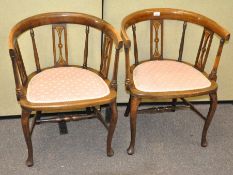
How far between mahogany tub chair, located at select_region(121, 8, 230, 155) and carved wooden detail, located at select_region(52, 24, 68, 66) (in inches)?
14.8

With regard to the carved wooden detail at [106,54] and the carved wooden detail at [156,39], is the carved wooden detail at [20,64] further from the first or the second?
the carved wooden detail at [156,39]

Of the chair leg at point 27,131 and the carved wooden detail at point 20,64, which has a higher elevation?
the carved wooden detail at point 20,64

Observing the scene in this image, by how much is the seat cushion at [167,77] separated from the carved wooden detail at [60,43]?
17.9 inches

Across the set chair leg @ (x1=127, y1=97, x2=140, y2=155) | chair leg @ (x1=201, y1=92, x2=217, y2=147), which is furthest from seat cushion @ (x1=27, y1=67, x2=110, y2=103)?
chair leg @ (x1=201, y1=92, x2=217, y2=147)

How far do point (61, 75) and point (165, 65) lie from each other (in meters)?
0.66

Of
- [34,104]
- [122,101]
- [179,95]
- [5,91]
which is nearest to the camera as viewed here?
[34,104]

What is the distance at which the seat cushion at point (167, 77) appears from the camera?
1.75 meters

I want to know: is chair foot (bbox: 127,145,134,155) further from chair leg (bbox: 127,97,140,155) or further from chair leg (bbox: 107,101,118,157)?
chair leg (bbox: 107,101,118,157)

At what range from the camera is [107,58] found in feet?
5.86

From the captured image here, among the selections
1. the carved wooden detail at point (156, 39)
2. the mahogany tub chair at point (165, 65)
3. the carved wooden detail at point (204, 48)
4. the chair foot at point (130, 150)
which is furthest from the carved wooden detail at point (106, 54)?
the carved wooden detail at point (204, 48)

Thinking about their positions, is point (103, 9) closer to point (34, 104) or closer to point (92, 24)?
point (92, 24)

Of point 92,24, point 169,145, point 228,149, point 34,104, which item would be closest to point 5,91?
point 34,104

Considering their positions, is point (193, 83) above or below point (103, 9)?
below

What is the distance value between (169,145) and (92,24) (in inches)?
36.0
